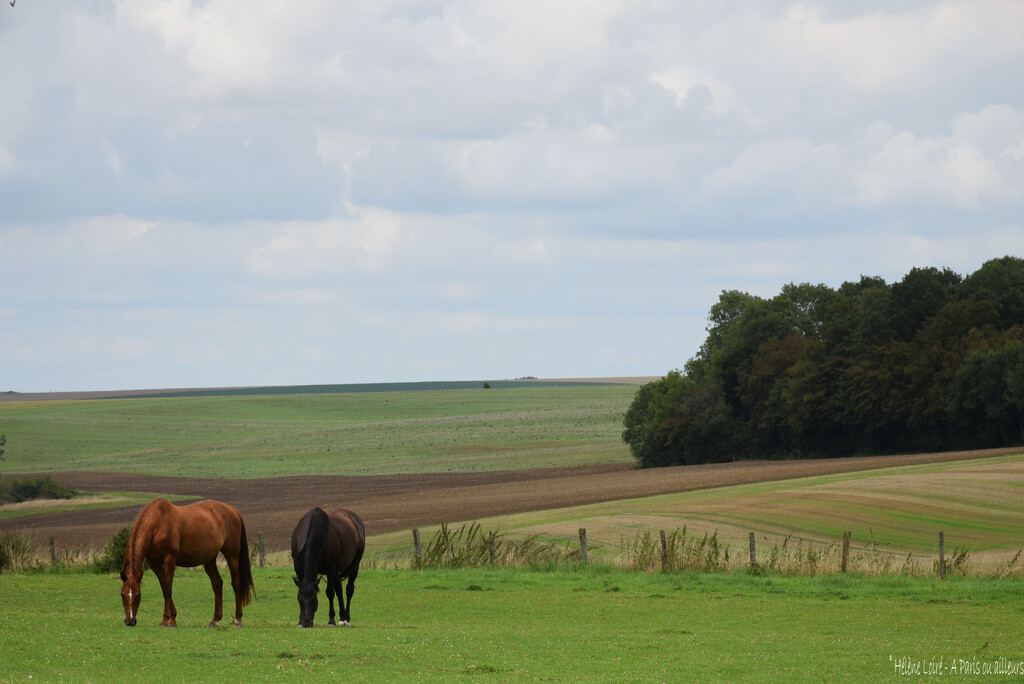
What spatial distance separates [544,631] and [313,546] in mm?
4296

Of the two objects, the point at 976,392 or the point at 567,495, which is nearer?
the point at 567,495

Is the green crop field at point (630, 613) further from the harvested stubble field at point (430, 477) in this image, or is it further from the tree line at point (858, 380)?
the tree line at point (858, 380)

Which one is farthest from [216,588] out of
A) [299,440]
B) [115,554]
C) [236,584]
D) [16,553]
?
[299,440]

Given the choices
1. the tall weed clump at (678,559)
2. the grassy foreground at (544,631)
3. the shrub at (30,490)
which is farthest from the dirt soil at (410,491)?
the grassy foreground at (544,631)

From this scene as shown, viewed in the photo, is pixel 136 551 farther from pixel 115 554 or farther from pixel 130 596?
pixel 115 554

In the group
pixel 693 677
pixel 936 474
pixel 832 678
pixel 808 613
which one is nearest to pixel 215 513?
pixel 693 677

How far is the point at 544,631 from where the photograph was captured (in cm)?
1973

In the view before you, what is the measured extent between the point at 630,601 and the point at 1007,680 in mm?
11658

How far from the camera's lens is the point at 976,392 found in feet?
261

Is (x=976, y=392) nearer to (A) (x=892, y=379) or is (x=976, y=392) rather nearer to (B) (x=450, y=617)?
(A) (x=892, y=379)

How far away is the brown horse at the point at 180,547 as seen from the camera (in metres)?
17.4

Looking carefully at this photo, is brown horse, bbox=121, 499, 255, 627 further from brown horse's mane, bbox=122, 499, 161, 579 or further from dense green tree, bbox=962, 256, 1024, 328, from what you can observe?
dense green tree, bbox=962, 256, 1024, 328

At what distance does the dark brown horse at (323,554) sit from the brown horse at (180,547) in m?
0.97

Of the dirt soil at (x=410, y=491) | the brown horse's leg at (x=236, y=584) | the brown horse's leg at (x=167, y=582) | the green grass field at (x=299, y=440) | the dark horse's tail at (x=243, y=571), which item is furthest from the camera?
the green grass field at (x=299, y=440)
